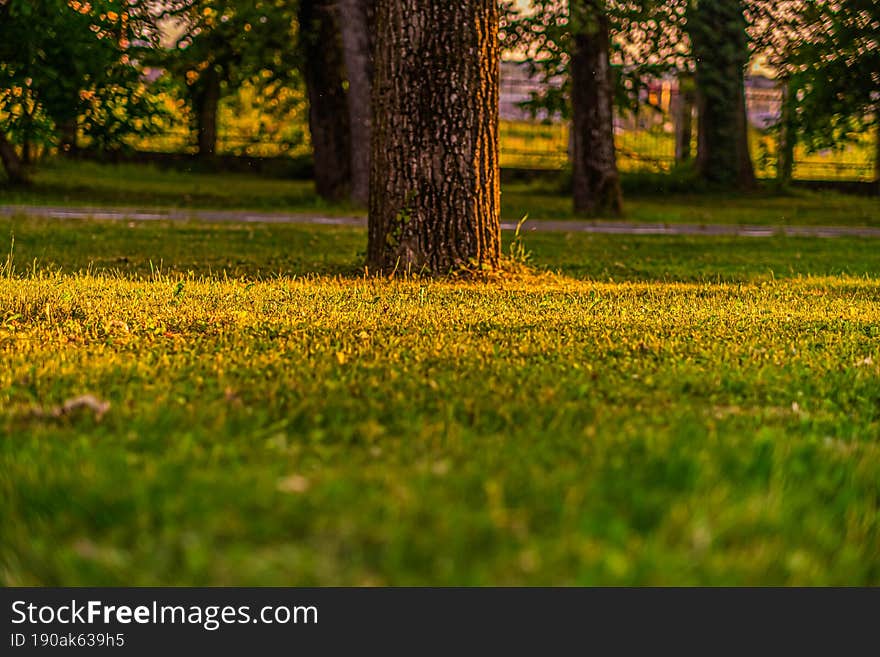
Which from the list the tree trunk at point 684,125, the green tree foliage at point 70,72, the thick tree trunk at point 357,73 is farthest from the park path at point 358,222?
the tree trunk at point 684,125

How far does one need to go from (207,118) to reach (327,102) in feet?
41.4

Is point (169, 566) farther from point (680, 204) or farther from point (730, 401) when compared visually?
point (680, 204)

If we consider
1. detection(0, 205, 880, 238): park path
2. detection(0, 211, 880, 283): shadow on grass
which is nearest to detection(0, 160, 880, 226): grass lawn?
detection(0, 205, 880, 238): park path

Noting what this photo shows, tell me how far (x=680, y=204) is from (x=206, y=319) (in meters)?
21.5

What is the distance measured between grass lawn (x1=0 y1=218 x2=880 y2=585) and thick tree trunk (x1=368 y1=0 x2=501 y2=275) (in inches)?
64.1

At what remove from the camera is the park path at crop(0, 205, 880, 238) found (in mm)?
16312

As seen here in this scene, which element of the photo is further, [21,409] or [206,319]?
[206,319]

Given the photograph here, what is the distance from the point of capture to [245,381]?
4480mm

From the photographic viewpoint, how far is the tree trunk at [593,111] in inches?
746

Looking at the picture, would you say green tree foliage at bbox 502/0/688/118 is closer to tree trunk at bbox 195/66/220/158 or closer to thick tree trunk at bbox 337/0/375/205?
thick tree trunk at bbox 337/0/375/205

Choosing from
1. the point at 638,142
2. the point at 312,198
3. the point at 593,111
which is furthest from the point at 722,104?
the point at 312,198

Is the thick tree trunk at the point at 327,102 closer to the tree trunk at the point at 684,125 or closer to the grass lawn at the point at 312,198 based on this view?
the grass lawn at the point at 312,198
